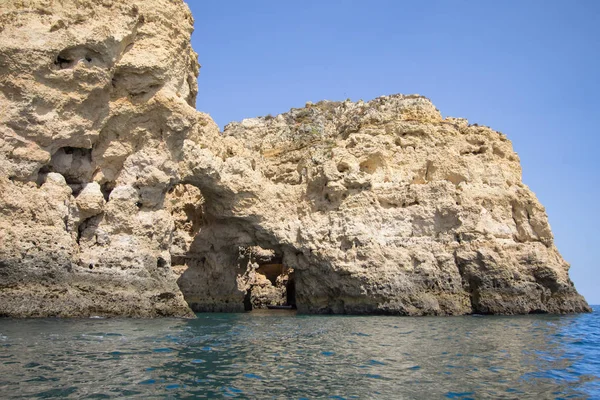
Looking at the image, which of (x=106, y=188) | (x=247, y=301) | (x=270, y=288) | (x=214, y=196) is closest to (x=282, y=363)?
(x=106, y=188)

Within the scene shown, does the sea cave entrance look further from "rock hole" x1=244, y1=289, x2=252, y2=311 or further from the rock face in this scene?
the rock face

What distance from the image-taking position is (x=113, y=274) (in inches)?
694

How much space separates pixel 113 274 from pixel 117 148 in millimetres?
4881

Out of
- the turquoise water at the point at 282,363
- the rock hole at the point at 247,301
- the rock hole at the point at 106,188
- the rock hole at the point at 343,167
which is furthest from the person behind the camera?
the rock hole at the point at 247,301

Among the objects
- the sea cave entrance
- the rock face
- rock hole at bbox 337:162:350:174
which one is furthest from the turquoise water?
the sea cave entrance

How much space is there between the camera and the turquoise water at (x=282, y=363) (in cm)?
754

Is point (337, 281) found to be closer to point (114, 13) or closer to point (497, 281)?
point (497, 281)

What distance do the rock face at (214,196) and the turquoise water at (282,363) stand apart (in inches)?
143

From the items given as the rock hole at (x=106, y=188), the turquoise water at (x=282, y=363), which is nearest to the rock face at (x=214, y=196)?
the rock hole at (x=106, y=188)

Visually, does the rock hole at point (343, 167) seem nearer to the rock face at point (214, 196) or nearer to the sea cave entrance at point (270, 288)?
the rock face at point (214, 196)

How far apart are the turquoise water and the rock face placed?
11.9ft

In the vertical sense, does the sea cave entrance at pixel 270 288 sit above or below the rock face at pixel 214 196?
below

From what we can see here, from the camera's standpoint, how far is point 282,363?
9859mm

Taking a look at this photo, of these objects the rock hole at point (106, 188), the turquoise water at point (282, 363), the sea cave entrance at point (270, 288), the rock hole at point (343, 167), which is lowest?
the turquoise water at point (282, 363)
